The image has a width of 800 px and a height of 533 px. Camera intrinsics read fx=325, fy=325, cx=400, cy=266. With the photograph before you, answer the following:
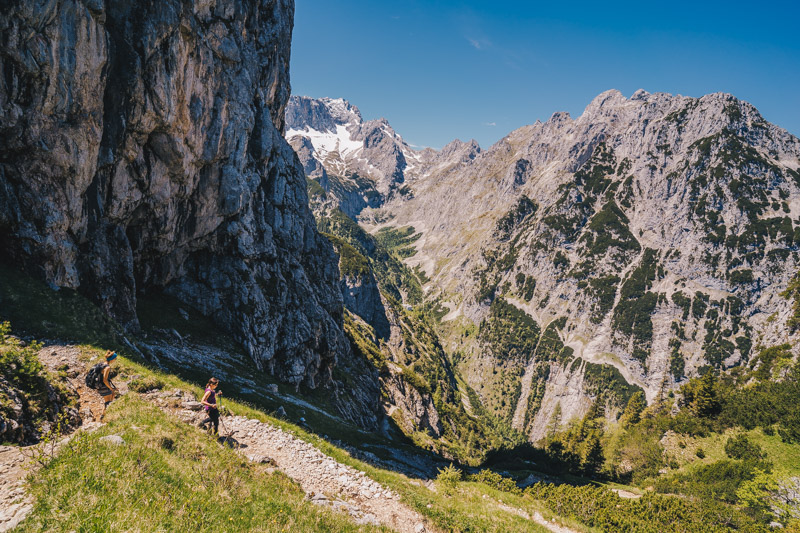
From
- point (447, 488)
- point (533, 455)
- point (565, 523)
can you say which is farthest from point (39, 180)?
point (533, 455)

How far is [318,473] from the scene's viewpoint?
55.5ft

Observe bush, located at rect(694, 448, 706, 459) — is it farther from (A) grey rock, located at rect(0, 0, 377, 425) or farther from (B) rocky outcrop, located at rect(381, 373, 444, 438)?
(B) rocky outcrop, located at rect(381, 373, 444, 438)

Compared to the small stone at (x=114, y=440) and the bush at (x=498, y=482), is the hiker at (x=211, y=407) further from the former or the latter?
the bush at (x=498, y=482)

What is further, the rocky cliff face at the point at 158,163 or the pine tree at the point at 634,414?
the pine tree at the point at 634,414

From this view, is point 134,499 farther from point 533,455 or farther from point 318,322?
point 533,455

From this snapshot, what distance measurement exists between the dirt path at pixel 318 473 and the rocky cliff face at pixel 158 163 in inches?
792

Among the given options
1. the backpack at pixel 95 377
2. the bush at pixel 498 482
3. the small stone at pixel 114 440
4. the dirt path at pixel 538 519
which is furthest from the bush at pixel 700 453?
the backpack at pixel 95 377

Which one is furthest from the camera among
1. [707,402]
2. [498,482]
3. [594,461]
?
[594,461]

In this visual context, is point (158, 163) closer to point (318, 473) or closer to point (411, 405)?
point (318, 473)

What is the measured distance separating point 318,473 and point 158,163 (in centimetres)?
3835

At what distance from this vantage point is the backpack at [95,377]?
46.9 feet

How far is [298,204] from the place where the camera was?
81.9 m

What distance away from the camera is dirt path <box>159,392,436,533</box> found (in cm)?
1456

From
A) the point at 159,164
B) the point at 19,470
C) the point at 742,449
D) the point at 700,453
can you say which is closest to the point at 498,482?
the point at 19,470
